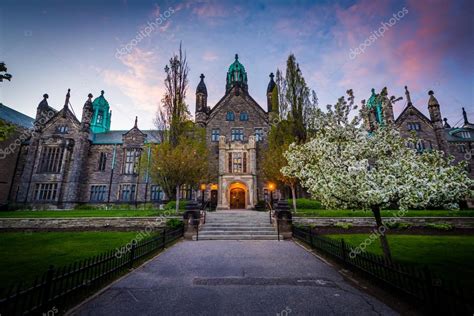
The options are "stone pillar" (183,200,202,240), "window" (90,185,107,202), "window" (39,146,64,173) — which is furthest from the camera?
"window" (90,185,107,202)

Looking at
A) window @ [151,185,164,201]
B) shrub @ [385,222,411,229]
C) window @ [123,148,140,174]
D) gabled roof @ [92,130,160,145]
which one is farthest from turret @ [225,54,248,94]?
shrub @ [385,222,411,229]

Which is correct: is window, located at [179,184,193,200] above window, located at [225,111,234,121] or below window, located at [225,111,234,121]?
below

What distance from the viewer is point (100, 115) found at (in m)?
43.5

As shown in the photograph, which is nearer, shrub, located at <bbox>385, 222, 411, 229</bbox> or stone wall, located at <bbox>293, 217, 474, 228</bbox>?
shrub, located at <bbox>385, 222, 411, 229</bbox>

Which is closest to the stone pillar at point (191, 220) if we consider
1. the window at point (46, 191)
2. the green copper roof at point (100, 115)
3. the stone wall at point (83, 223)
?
the stone wall at point (83, 223)

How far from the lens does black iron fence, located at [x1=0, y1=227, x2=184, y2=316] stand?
306 centimetres

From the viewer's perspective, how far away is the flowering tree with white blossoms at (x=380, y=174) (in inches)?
214

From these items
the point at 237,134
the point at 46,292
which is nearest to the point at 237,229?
the point at 46,292

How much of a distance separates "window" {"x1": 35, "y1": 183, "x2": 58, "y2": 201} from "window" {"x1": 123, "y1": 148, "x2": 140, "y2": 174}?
27.8ft

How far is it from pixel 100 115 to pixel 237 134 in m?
32.8

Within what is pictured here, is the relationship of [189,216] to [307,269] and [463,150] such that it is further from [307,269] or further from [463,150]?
[463,150]

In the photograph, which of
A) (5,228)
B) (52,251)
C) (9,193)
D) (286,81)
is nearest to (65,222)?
(5,228)

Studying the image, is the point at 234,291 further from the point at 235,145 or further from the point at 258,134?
the point at 258,134

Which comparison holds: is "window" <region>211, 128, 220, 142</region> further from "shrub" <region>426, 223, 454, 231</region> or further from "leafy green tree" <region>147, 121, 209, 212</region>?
"shrub" <region>426, 223, 454, 231</region>
